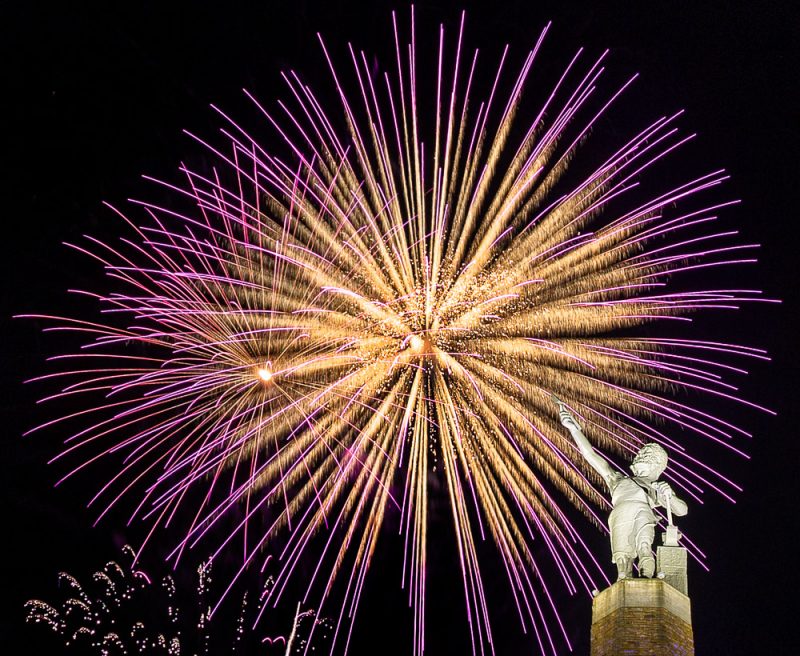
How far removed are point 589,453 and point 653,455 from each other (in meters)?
1.36

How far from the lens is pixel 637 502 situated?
20.3 m

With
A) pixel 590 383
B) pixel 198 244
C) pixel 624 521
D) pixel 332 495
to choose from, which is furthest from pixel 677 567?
pixel 198 244

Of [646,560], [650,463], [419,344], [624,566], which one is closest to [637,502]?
[650,463]

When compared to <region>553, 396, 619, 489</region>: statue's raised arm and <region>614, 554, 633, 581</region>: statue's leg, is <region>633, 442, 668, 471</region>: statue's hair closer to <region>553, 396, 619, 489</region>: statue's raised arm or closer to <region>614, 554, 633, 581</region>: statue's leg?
<region>553, 396, 619, 489</region>: statue's raised arm

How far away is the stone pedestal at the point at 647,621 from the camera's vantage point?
62.2ft

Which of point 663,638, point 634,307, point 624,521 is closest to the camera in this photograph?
point 663,638

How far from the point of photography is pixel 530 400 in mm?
22656

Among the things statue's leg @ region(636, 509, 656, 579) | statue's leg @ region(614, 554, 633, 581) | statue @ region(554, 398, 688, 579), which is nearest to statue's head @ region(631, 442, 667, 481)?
statue @ region(554, 398, 688, 579)

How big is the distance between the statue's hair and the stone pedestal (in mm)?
2626

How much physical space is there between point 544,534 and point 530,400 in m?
3.09

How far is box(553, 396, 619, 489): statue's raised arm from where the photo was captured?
69.8ft

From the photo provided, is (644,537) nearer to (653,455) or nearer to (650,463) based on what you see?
(650,463)

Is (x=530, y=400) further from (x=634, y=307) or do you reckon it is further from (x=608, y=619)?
(x=608, y=619)

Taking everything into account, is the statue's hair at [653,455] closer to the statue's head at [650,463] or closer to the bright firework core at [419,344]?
the statue's head at [650,463]
